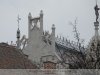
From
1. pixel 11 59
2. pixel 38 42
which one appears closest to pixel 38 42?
pixel 38 42

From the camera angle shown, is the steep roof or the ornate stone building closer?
the steep roof

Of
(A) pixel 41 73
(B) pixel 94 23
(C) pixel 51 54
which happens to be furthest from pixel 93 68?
(C) pixel 51 54

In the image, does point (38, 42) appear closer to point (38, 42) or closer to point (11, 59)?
point (38, 42)

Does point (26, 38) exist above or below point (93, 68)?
above

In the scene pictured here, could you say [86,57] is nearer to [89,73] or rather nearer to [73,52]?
[89,73]

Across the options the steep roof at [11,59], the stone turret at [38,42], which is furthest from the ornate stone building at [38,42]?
the steep roof at [11,59]

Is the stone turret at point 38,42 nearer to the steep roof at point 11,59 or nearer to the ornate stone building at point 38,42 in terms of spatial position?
the ornate stone building at point 38,42

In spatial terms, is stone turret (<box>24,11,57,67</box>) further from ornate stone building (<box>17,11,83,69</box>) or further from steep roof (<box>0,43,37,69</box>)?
steep roof (<box>0,43,37,69</box>)

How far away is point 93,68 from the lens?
1076 centimetres

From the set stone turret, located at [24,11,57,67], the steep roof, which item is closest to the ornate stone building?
stone turret, located at [24,11,57,67]

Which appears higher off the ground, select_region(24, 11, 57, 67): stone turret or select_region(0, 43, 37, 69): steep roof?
select_region(24, 11, 57, 67): stone turret

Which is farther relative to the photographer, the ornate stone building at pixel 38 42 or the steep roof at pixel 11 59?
the ornate stone building at pixel 38 42

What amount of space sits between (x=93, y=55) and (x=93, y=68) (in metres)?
0.83

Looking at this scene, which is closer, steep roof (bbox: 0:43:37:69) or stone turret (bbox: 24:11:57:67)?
steep roof (bbox: 0:43:37:69)
